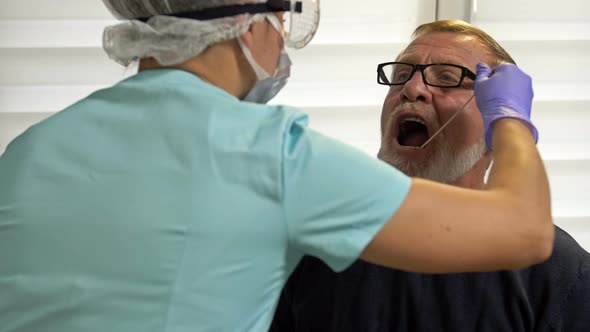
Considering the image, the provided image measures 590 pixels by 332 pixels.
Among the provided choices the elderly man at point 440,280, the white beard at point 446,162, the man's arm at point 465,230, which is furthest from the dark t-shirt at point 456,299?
the man's arm at point 465,230

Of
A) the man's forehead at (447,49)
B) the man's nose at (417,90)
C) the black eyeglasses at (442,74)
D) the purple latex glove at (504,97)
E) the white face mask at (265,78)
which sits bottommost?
the man's nose at (417,90)

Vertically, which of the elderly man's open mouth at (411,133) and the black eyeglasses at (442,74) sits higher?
the black eyeglasses at (442,74)

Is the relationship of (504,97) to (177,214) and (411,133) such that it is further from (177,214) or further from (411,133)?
(177,214)

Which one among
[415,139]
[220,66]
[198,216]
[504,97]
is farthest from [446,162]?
[198,216]

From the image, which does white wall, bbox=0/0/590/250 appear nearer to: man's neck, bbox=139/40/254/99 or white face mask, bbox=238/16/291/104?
white face mask, bbox=238/16/291/104

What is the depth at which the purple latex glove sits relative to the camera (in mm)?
1366

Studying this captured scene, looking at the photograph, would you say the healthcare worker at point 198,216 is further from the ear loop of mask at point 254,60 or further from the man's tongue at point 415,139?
the man's tongue at point 415,139

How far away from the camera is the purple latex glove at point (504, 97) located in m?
1.37

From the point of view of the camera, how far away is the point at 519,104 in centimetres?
142

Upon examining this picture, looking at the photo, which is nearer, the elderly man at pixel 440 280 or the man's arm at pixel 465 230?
the man's arm at pixel 465 230

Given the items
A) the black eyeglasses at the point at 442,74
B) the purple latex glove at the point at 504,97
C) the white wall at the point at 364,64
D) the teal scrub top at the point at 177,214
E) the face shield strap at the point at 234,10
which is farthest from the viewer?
the white wall at the point at 364,64

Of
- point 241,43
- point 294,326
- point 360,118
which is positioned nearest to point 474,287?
point 294,326

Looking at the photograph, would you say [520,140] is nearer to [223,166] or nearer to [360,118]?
[223,166]

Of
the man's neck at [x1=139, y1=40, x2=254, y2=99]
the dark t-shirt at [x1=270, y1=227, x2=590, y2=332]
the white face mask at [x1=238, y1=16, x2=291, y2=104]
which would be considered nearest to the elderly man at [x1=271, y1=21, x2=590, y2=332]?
the dark t-shirt at [x1=270, y1=227, x2=590, y2=332]
